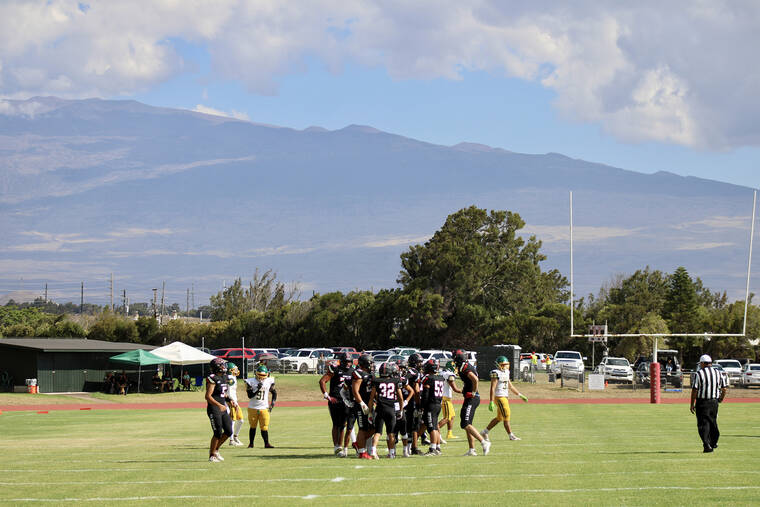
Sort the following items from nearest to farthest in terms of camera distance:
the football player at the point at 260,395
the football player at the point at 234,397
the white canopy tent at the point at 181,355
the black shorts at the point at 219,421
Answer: the black shorts at the point at 219,421 < the football player at the point at 234,397 < the football player at the point at 260,395 < the white canopy tent at the point at 181,355

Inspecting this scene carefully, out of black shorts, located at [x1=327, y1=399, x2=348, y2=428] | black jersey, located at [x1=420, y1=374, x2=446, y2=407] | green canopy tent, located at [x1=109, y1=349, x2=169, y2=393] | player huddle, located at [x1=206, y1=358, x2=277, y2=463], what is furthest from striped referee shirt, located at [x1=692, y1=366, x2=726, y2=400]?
green canopy tent, located at [x1=109, y1=349, x2=169, y2=393]

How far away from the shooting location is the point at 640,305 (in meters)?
80.0

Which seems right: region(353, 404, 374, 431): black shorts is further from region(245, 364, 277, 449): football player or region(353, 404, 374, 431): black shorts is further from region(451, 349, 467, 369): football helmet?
region(245, 364, 277, 449): football player

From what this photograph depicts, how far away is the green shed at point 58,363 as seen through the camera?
4572 centimetres

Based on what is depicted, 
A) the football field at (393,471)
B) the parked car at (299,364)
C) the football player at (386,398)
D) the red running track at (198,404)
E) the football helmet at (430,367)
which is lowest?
the red running track at (198,404)

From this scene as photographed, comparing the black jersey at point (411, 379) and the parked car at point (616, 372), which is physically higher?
the black jersey at point (411, 379)

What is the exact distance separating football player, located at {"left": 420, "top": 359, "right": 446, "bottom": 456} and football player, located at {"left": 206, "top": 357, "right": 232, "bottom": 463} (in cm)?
359

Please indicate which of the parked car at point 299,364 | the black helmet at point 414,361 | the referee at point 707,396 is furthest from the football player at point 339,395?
the parked car at point 299,364

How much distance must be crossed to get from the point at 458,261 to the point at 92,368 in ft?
118

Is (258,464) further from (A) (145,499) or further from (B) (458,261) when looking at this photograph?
(B) (458,261)

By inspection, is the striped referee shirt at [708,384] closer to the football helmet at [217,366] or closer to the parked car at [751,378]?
the football helmet at [217,366]

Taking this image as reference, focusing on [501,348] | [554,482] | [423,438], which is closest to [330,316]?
[501,348]

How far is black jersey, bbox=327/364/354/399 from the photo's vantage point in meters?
16.5

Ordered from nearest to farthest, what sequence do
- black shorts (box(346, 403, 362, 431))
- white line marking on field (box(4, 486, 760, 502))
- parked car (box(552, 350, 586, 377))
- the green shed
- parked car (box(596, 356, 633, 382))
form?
white line marking on field (box(4, 486, 760, 502)) < black shorts (box(346, 403, 362, 431)) < the green shed < parked car (box(596, 356, 633, 382)) < parked car (box(552, 350, 586, 377))
